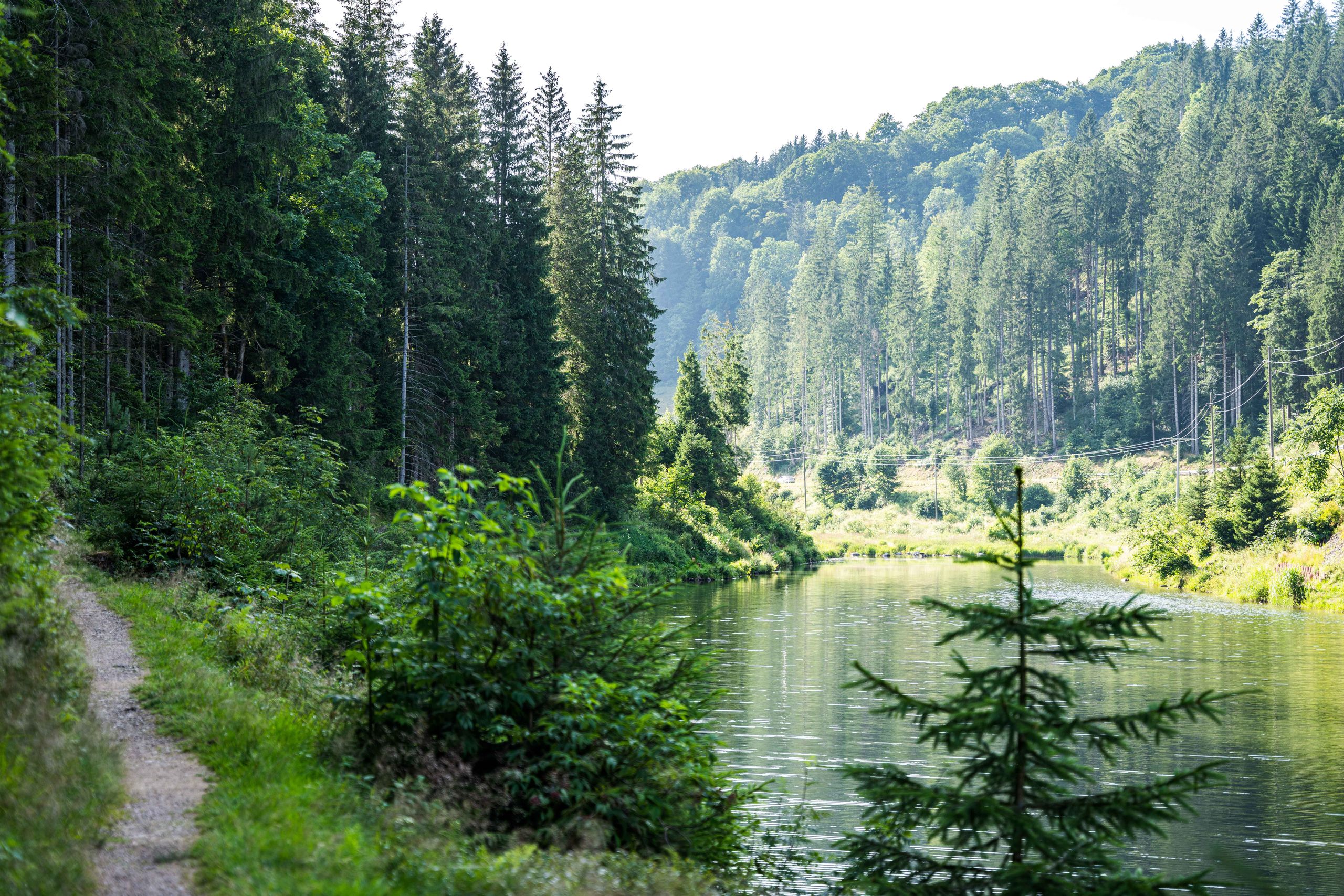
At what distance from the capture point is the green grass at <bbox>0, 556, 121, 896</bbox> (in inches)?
185

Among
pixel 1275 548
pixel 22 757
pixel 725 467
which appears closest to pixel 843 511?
pixel 725 467

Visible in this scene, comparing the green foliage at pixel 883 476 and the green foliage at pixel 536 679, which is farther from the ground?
the green foliage at pixel 883 476

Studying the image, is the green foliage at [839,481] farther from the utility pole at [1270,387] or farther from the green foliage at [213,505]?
the green foliage at [213,505]

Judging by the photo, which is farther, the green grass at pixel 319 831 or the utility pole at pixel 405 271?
the utility pole at pixel 405 271

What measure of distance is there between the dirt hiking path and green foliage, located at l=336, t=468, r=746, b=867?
1.26 metres

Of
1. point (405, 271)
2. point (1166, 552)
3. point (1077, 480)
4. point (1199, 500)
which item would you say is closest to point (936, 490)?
point (1077, 480)

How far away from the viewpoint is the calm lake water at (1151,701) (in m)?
11.9

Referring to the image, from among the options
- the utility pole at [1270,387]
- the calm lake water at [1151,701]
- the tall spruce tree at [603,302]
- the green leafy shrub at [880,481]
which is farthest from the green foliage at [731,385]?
the utility pole at [1270,387]

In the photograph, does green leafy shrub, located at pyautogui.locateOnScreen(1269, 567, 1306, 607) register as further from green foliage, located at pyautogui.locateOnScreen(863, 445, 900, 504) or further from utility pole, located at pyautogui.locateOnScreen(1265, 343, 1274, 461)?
green foliage, located at pyautogui.locateOnScreen(863, 445, 900, 504)

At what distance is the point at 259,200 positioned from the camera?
25984mm

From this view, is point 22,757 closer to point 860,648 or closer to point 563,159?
point 860,648

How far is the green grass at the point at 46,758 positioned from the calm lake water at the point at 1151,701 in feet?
13.1

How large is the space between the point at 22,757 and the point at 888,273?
116336mm

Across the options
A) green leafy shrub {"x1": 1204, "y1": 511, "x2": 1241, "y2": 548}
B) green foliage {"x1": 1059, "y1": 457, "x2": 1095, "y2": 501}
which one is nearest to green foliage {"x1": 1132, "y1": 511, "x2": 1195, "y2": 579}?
green leafy shrub {"x1": 1204, "y1": 511, "x2": 1241, "y2": 548}
